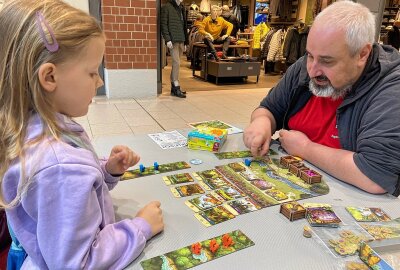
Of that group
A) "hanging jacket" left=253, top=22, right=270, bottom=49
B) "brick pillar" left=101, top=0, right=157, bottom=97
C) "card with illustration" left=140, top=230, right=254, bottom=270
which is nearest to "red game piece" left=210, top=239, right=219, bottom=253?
"card with illustration" left=140, top=230, right=254, bottom=270

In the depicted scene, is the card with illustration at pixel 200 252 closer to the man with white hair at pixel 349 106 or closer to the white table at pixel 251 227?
the white table at pixel 251 227

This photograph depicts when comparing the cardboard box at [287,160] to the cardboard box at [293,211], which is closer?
the cardboard box at [293,211]

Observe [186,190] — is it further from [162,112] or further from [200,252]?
[162,112]

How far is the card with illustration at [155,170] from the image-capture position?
A: 44.2 inches

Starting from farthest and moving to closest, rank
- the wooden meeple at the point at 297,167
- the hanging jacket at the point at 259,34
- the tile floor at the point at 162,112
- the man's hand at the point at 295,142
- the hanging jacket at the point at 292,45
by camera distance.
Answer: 1. the hanging jacket at the point at 259,34
2. the hanging jacket at the point at 292,45
3. the tile floor at the point at 162,112
4. the man's hand at the point at 295,142
5. the wooden meeple at the point at 297,167

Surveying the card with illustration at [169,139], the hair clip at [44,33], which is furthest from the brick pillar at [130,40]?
the hair clip at [44,33]

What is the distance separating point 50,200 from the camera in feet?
2.00

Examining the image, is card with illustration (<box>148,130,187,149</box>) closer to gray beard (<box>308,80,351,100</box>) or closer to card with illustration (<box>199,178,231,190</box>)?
card with illustration (<box>199,178,231,190</box>)

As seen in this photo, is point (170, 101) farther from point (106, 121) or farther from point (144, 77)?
point (106, 121)

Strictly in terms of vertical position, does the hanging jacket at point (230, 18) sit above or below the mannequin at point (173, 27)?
above

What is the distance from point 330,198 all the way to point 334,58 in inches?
21.4

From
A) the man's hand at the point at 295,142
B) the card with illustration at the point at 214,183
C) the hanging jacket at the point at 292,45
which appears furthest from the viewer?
the hanging jacket at the point at 292,45

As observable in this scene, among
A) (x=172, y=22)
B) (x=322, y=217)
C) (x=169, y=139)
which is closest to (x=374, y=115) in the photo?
(x=322, y=217)

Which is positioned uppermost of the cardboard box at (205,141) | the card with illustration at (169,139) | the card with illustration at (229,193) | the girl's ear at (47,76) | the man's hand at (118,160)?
the girl's ear at (47,76)
